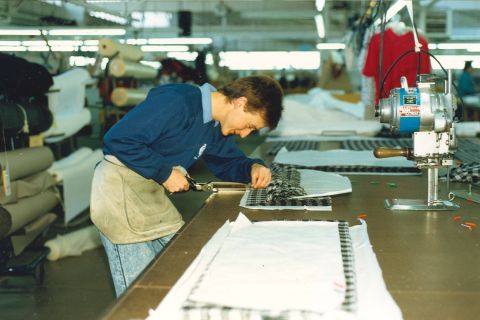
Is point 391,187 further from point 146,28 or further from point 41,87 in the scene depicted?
point 146,28

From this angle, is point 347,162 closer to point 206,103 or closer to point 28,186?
point 206,103

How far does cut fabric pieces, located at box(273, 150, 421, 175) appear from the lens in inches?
100

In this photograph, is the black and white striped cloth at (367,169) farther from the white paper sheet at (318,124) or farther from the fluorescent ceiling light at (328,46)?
the fluorescent ceiling light at (328,46)

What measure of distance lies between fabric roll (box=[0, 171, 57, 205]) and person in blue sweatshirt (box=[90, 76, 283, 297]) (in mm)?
1582

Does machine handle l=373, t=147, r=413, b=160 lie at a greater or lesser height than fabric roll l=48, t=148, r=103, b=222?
greater

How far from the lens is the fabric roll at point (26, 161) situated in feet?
11.0

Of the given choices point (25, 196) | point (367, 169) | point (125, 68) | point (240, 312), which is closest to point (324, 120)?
point (125, 68)

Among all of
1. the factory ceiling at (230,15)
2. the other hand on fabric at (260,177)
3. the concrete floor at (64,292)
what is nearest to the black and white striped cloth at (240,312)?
the other hand on fabric at (260,177)

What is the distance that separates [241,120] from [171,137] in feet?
0.80

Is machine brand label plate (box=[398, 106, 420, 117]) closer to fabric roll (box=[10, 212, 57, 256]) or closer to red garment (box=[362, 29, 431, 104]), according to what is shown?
red garment (box=[362, 29, 431, 104])

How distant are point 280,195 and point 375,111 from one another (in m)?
0.40

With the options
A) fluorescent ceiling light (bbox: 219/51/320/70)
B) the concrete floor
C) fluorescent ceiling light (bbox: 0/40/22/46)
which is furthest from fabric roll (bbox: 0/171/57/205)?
fluorescent ceiling light (bbox: 219/51/320/70)

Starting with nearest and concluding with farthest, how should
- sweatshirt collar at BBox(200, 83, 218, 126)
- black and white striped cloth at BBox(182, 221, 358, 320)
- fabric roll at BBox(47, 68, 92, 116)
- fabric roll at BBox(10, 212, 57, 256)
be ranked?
black and white striped cloth at BBox(182, 221, 358, 320) < sweatshirt collar at BBox(200, 83, 218, 126) < fabric roll at BBox(10, 212, 57, 256) < fabric roll at BBox(47, 68, 92, 116)

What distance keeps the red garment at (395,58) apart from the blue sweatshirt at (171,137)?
2012mm
